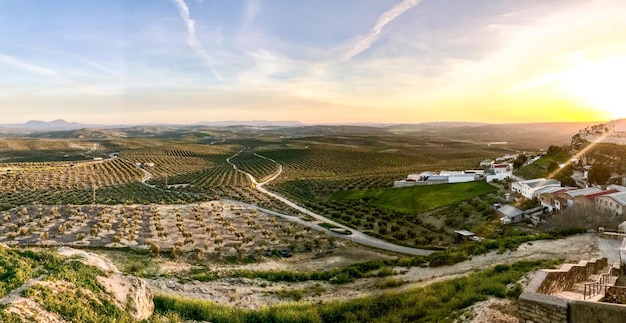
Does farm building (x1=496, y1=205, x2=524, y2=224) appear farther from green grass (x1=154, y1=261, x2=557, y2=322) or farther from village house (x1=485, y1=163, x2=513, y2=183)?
green grass (x1=154, y1=261, x2=557, y2=322)

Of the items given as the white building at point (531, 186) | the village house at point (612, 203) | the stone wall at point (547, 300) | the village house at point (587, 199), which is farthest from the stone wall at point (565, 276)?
the white building at point (531, 186)

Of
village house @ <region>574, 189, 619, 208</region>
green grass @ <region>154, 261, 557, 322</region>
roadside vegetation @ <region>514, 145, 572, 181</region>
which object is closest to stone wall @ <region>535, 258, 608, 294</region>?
green grass @ <region>154, 261, 557, 322</region>

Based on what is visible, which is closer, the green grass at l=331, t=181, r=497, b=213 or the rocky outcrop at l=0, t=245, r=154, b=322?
the rocky outcrop at l=0, t=245, r=154, b=322

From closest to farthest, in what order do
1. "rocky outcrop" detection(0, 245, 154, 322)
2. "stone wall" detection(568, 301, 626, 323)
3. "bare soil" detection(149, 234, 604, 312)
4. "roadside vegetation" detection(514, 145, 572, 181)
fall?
"stone wall" detection(568, 301, 626, 323) < "rocky outcrop" detection(0, 245, 154, 322) < "bare soil" detection(149, 234, 604, 312) < "roadside vegetation" detection(514, 145, 572, 181)

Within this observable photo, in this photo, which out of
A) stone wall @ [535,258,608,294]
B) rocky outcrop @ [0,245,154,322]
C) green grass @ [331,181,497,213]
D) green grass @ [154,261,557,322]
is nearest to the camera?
rocky outcrop @ [0,245,154,322]

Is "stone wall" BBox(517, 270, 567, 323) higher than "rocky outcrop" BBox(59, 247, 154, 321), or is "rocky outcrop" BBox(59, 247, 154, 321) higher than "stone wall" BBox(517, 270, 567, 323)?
"stone wall" BBox(517, 270, 567, 323)
